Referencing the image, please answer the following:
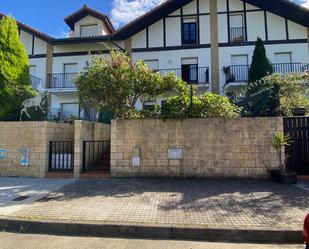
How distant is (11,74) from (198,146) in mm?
9034

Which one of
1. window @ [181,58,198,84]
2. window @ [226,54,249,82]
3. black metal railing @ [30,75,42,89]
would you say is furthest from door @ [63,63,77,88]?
window @ [226,54,249,82]

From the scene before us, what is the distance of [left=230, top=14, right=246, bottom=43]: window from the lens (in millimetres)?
18625

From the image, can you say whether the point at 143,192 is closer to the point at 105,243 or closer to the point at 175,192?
the point at 175,192

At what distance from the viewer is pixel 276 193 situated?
7.02 meters

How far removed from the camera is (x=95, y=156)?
10680mm

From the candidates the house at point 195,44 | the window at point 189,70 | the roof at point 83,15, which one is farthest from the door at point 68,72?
the window at point 189,70

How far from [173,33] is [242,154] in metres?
12.8

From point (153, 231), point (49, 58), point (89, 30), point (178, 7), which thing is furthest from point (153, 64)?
point (153, 231)

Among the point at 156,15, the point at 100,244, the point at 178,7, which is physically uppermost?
the point at 178,7

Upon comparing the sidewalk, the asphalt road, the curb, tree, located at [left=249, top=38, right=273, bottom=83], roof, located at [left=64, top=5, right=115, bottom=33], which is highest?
roof, located at [left=64, top=5, right=115, bottom=33]

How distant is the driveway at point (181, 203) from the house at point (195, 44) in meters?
10.7

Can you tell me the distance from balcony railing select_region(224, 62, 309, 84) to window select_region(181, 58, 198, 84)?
2.09 meters

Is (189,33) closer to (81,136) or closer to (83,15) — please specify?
(83,15)

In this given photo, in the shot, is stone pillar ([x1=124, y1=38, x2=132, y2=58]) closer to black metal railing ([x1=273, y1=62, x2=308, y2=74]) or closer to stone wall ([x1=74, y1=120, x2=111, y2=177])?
stone wall ([x1=74, y1=120, x2=111, y2=177])
